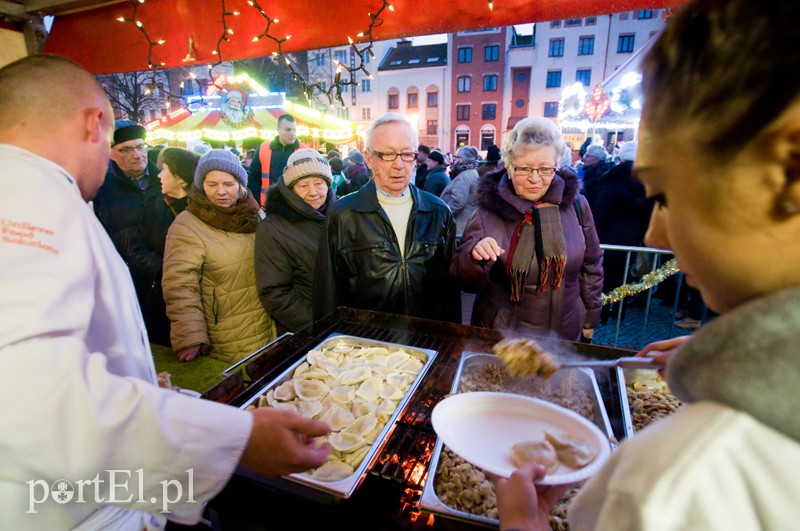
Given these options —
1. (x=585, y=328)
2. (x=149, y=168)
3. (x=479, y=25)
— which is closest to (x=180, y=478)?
(x=585, y=328)

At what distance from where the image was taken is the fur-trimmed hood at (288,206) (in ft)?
10.7

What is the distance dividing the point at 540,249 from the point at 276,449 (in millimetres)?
2193

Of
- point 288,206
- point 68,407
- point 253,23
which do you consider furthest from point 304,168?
point 68,407

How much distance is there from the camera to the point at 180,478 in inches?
38.7

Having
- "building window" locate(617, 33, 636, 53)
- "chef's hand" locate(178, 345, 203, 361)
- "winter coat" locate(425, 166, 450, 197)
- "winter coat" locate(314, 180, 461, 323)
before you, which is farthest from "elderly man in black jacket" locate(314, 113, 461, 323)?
"building window" locate(617, 33, 636, 53)

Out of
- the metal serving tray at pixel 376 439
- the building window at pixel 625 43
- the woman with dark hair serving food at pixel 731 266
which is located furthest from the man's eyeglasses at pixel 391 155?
the building window at pixel 625 43

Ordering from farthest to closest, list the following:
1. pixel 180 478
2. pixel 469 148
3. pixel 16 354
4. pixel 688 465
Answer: pixel 469 148 → pixel 180 478 → pixel 16 354 → pixel 688 465

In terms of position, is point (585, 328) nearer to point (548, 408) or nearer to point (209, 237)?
point (548, 408)

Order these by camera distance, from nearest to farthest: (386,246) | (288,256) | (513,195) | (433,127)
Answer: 1. (513,195)
2. (386,246)
3. (288,256)
4. (433,127)

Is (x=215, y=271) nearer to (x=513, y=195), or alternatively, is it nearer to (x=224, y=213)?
(x=224, y=213)

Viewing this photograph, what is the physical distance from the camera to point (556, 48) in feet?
116

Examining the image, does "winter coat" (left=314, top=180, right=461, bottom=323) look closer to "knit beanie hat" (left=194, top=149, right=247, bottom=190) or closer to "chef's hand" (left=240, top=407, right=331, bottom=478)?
"knit beanie hat" (left=194, top=149, right=247, bottom=190)

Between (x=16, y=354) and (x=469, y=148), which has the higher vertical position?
(x=469, y=148)

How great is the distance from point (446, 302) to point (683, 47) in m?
2.67
